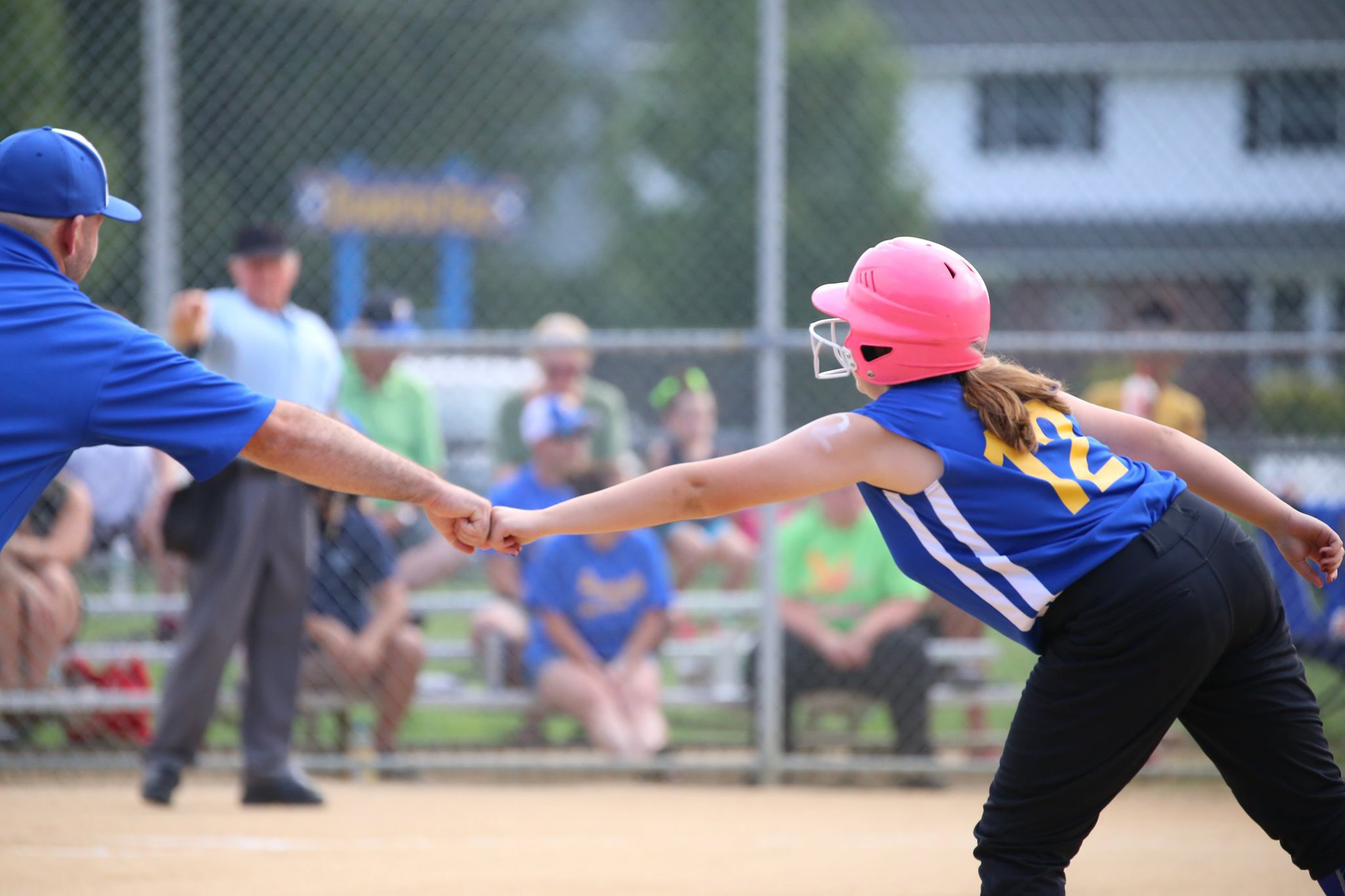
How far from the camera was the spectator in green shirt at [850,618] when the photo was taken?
620 cm

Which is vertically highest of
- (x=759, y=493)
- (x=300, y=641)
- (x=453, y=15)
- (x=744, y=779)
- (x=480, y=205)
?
(x=453, y=15)

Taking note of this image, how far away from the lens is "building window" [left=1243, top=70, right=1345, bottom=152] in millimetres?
12719

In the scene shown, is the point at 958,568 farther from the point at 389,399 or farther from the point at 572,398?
the point at 389,399

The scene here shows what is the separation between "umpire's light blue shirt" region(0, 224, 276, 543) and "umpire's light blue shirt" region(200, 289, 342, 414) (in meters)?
2.48

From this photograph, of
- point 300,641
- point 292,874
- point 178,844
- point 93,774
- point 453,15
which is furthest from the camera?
point 453,15

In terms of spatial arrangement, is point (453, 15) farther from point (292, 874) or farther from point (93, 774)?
point (292, 874)

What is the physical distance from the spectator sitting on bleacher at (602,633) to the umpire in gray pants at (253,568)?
1.22m

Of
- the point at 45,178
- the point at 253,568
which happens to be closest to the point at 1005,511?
the point at 45,178

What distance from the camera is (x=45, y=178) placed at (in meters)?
2.82

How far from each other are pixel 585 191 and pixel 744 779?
13814 millimetres

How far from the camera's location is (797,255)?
44.2ft

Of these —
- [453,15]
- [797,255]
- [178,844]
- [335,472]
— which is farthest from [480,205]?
[335,472]

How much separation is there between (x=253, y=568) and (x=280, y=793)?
2.83ft

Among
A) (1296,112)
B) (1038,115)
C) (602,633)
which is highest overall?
(1038,115)
